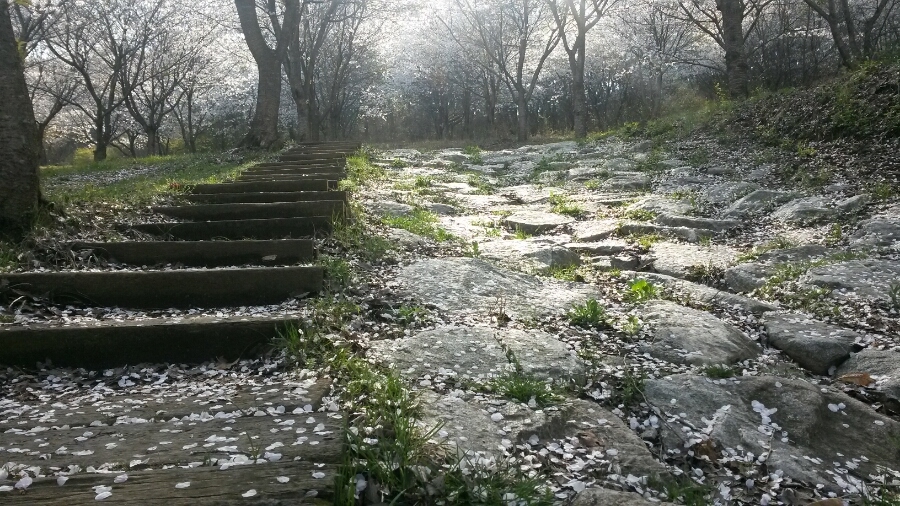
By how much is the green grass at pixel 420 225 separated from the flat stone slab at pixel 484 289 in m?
1.14

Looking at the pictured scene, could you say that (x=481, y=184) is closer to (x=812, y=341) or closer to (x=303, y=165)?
(x=303, y=165)

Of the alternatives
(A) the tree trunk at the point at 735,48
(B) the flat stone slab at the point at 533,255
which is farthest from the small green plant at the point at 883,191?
(A) the tree trunk at the point at 735,48

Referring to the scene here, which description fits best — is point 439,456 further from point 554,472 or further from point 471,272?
point 471,272

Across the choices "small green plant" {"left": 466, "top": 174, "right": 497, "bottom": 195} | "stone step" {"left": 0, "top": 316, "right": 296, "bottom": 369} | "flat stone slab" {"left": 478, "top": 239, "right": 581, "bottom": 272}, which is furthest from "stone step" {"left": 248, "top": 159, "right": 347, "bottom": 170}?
"stone step" {"left": 0, "top": 316, "right": 296, "bottom": 369}

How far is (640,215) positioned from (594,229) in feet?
3.03

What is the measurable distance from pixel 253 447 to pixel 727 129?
1176 cm

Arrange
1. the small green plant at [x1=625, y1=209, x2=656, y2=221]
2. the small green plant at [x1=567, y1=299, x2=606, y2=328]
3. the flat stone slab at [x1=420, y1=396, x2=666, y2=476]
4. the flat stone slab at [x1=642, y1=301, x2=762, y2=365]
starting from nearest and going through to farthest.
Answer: the flat stone slab at [x1=420, y1=396, x2=666, y2=476] → the flat stone slab at [x1=642, y1=301, x2=762, y2=365] → the small green plant at [x1=567, y1=299, x2=606, y2=328] → the small green plant at [x1=625, y1=209, x2=656, y2=221]

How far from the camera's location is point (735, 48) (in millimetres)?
13281

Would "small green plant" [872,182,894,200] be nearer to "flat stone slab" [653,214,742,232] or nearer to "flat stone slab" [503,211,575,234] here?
"flat stone slab" [653,214,742,232]

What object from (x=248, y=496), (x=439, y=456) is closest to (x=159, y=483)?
(x=248, y=496)

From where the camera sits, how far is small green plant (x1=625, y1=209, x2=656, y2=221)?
7.43 m

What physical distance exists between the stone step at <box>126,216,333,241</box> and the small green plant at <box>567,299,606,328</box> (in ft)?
7.97

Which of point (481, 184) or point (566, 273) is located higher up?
point (481, 184)

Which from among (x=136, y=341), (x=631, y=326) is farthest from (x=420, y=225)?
(x=136, y=341)
